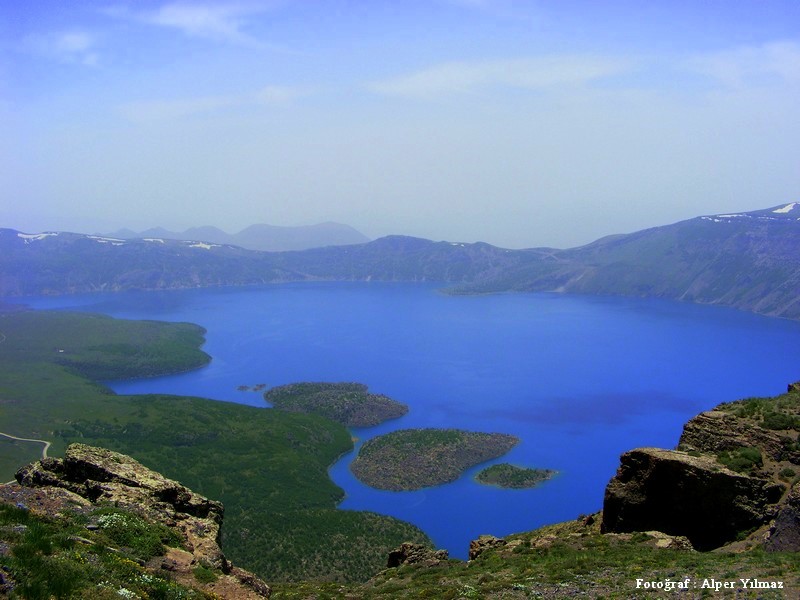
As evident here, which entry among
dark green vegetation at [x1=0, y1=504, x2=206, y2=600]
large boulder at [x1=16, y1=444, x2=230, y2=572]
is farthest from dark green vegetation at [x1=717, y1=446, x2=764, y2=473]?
dark green vegetation at [x1=0, y1=504, x2=206, y2=600]

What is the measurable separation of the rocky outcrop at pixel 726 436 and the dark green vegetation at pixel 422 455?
5856 cm

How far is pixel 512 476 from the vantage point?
8275 centimetres

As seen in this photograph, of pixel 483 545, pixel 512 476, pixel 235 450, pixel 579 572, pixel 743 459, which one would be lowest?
pixel 512 476

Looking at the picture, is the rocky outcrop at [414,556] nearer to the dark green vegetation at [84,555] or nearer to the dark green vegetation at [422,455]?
the dark green vegetation at [84,555]

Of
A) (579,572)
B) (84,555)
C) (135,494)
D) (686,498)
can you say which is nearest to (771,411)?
(686,498)

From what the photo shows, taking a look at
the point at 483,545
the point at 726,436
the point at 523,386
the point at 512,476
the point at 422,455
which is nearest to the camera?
the point at 726,436

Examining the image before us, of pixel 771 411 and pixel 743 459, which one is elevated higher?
pixel 771 411

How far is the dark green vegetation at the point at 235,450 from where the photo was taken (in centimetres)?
5512

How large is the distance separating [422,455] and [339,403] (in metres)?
27.9

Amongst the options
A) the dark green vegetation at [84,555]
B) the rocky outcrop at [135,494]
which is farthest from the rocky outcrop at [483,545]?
the dark green vegetation at [84,555]

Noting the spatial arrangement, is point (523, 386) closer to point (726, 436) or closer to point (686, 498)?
point (726, 436)

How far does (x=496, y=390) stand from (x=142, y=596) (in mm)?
123284

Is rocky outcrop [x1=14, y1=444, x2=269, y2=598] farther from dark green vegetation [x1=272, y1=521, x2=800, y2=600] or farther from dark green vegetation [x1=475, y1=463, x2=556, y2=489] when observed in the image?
dark green vegetation [x1=475, y1=463, x2=556, y2=489]

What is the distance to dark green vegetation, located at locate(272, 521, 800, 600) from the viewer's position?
16.1 m
